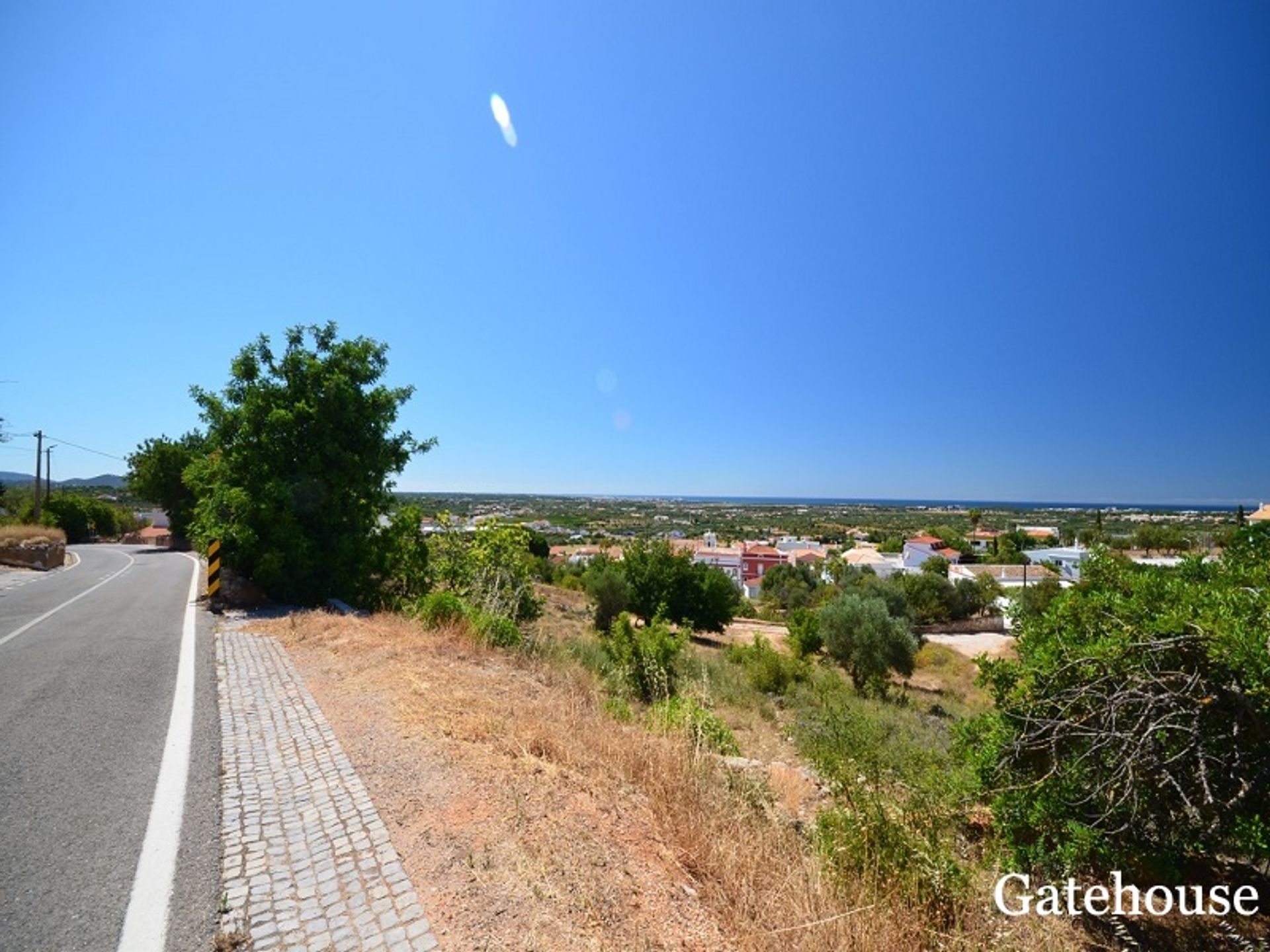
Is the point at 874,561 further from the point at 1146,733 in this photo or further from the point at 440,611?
the point at 1146,733

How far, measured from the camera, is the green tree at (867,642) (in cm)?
2155

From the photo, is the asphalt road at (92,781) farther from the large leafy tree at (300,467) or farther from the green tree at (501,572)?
the green tree at (501,572)

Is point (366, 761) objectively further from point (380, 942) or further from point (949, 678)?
point (949, 678)

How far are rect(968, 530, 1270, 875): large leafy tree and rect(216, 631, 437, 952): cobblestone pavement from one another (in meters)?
4.10

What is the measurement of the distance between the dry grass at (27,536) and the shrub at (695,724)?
24.9 m

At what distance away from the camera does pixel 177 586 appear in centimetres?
1382

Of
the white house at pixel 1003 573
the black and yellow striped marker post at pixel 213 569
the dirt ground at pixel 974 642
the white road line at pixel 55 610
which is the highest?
the black and yellow striped marker post at pixel 213 569

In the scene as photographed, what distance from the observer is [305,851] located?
9.96 feet

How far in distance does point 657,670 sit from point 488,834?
19.3 feet

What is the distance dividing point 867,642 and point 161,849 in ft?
74.9

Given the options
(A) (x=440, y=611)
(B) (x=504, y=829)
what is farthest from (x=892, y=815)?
(A) (x=440, y=611)

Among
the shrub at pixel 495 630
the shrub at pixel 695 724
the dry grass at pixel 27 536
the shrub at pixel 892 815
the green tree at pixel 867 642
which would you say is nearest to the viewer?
the shrub at pixel 892 815

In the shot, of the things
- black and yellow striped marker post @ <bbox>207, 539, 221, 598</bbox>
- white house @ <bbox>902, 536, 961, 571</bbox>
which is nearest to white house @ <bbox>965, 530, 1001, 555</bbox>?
white house @ <bbox>902, 536, 961, 571</bbox>

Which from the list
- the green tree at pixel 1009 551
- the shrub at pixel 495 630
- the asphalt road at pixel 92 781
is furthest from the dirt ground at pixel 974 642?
the asphalt road at pixel 92 781
